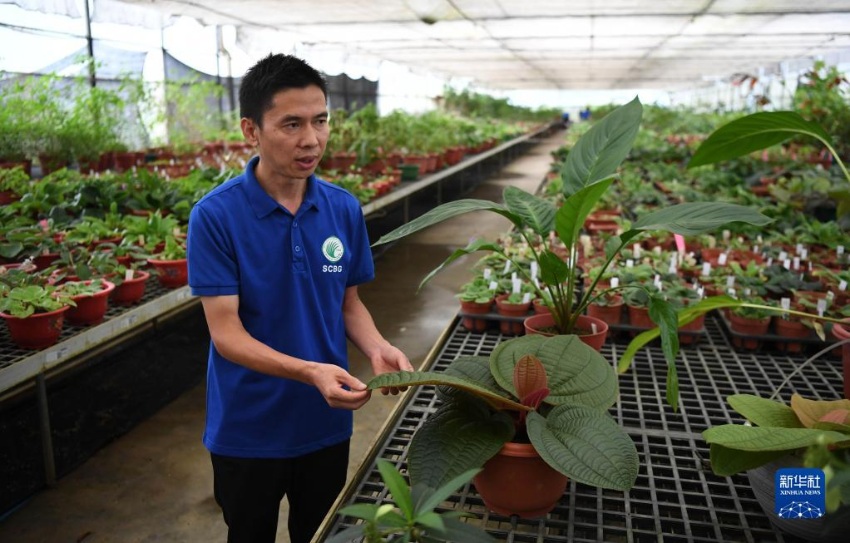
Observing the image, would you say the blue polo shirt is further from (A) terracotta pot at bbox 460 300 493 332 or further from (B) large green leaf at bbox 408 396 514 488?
(A) terracotta pot at bbox 460 300 493 332

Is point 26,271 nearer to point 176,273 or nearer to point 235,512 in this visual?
point 176,273

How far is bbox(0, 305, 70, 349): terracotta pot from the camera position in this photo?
2.14 m

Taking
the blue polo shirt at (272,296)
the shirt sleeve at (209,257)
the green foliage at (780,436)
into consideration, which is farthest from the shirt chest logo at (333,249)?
the green foliage at (780,436)

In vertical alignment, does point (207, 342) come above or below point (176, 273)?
below

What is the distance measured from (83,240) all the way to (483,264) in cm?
181

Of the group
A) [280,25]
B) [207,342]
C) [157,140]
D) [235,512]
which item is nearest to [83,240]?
[207,342]

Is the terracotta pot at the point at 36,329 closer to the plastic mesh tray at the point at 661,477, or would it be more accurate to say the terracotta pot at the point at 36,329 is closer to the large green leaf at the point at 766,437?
the plastic mesh tray at the point at 661,477

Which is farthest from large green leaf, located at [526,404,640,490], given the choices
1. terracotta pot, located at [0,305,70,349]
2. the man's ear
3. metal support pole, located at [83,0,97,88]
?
metal support pole, located at [83,0,97,88]

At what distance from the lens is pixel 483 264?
302cm

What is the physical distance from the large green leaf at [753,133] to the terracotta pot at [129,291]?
203 centimetres

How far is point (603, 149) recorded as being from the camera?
1711 millimetres

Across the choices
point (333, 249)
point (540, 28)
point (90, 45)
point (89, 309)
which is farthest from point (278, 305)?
point (540, 28)

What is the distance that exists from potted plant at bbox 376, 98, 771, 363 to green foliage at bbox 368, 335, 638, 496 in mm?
248

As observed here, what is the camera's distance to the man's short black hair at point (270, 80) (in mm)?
1397
